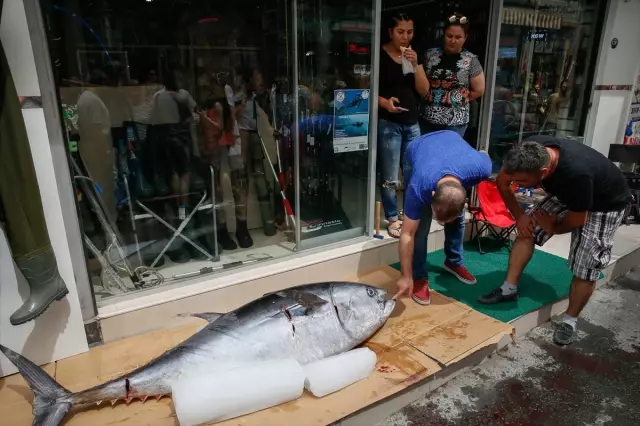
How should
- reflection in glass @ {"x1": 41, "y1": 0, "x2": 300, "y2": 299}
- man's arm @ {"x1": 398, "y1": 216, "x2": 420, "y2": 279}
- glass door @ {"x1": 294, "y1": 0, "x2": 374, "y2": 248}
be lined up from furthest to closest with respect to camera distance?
glass door @ {"x1": 294, "y1": 0, "x2": 374, "y2": 248} → reflection in glass @ {"x1": 41, "y1": 0, "x2": 300, "y2": 299} → man's arm @ {"x1": 398, "y1": 216, "x2": 420, "y2": 279}

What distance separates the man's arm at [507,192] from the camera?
2.97m

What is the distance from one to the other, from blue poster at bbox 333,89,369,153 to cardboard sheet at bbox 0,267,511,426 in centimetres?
142

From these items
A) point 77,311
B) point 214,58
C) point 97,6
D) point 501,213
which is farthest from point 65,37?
point 501,213

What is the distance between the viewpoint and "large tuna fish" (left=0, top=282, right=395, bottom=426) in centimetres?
208

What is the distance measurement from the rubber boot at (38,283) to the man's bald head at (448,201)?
214cm

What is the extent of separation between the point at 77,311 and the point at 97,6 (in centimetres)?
240

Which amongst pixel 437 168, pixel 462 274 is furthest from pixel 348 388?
pixel 462 274

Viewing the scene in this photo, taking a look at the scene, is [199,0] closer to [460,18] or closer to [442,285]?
[460,18]

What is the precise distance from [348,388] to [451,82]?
111 inches

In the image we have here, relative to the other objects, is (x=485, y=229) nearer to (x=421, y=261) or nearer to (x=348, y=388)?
(x=421, y=261)

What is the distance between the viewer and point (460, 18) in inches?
148

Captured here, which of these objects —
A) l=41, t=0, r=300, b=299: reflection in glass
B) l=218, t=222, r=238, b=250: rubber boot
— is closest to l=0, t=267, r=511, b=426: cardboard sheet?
l=41, t=0, r=300, b=299: reflection in glass

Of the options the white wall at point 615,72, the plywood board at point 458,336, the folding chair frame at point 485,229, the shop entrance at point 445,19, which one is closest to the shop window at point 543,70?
the white wall at point 615,72

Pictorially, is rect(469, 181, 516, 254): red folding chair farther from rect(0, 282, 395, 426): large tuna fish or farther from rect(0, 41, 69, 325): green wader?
rect(0, 41, 69, 325): green wader
